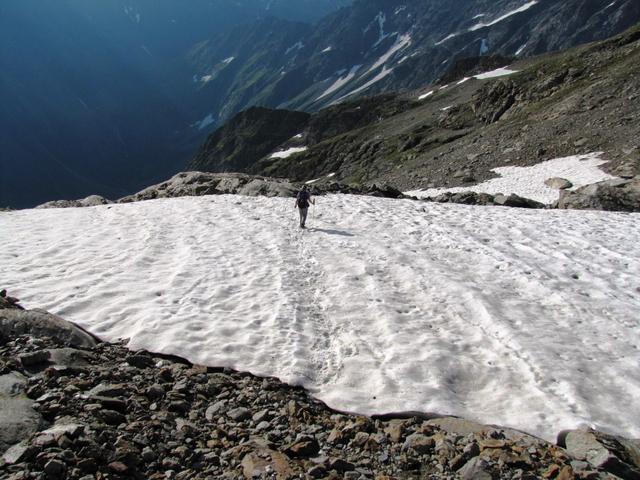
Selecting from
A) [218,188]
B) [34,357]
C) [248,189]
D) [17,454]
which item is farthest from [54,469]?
[218,188]

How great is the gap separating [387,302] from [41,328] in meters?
7.67

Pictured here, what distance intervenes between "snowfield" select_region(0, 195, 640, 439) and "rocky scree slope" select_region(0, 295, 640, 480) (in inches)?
26.4

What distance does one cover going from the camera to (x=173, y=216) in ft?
71.9

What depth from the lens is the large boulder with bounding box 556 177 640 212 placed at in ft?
74.1

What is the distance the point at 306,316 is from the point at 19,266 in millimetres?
9127

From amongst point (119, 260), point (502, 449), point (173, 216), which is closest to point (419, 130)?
point (173, 216)

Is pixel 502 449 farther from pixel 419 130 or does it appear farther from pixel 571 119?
pixel 419 130

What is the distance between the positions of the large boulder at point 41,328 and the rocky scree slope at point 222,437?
22.5 inches

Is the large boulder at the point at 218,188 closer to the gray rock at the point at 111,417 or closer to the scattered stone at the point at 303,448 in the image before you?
the gray rock at the point at 111,417

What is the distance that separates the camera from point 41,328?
29.0ft

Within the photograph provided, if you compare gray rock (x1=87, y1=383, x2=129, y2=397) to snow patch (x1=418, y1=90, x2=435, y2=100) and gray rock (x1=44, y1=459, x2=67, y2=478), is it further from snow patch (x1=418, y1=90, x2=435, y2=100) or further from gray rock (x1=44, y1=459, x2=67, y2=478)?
snow patch (x1=418, y1=90, x2=435, y2=100)

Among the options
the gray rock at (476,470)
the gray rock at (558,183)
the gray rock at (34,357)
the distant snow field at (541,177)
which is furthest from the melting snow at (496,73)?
the gray rock at (34,357)

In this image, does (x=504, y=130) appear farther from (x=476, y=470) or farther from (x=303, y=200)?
(x=476, y=470)

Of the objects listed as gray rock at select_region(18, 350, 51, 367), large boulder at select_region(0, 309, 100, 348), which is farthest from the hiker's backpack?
gray rock at select_region(18, 350, 51, 367)
